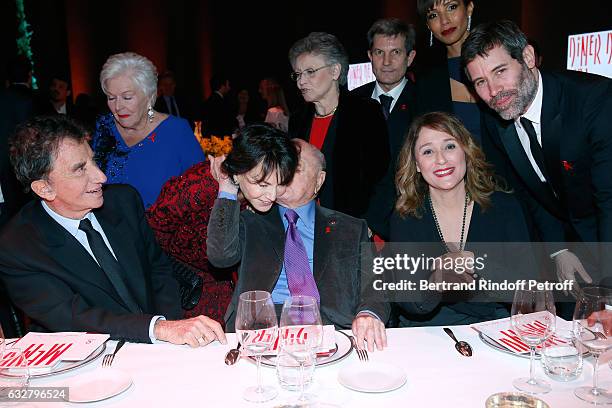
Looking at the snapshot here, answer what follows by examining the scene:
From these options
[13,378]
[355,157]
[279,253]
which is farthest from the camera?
[355,157]

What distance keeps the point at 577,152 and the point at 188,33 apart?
10034 millimetres

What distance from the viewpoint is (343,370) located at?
1468 mm

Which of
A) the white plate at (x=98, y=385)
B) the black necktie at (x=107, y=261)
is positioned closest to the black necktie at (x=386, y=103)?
the black necktie at (x=107, y=261)

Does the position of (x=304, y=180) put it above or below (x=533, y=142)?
below

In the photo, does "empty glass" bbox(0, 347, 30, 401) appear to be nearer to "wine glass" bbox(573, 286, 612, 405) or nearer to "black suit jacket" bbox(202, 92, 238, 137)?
"wine glass" bbox(573, 286, 612, 405)

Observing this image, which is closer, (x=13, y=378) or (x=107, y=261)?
(x=13, y=378)

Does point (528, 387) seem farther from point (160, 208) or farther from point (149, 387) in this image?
point (160, 208)

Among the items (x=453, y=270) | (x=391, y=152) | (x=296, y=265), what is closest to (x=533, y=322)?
(x=453, y=270)

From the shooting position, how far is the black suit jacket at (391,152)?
2.98 meters

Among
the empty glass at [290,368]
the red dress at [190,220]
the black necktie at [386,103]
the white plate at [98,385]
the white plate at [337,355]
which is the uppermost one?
the black necktie at [386,103]

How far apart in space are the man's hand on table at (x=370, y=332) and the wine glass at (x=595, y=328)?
1.72ft

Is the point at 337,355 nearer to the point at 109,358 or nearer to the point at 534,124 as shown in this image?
the point at 109,358

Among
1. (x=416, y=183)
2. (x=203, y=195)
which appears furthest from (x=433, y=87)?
(x=203, y=195)

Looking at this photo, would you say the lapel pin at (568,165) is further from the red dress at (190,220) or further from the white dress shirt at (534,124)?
the red dress at (190,220)
